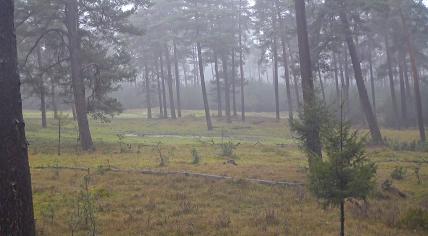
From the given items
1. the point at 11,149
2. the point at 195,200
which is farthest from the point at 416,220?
the point at 11,149

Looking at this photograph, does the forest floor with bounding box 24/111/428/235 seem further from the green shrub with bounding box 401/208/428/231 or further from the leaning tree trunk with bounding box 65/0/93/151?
the leaning tree trunk with bounding box 65/0/93/151

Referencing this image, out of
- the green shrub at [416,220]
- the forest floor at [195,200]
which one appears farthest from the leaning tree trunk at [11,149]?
the green shrub at [416,220]

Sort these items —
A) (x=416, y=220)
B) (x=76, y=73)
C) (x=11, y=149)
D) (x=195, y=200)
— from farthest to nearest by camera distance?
(x=76, y=73) → (x=195, y=200) → (x=416, y=220) → (x=11, y=149)

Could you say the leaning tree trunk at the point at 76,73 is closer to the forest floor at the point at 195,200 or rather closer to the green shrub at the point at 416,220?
the forest floor at the point at 195,200

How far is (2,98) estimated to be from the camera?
238 inches

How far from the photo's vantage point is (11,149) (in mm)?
6062

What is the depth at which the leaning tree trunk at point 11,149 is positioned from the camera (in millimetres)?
6000

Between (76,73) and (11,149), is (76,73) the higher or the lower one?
the higher one

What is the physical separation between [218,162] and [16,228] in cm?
1308

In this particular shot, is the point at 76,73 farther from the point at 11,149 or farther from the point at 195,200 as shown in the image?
the point at 11,149

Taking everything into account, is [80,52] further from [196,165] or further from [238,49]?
[238,49]

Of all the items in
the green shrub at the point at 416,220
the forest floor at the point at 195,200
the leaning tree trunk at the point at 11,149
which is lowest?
the green shrub at the point at 416,220

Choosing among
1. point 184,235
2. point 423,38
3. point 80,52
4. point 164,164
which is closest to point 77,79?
point 80,52

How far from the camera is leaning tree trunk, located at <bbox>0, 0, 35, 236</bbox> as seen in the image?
19.7ft
